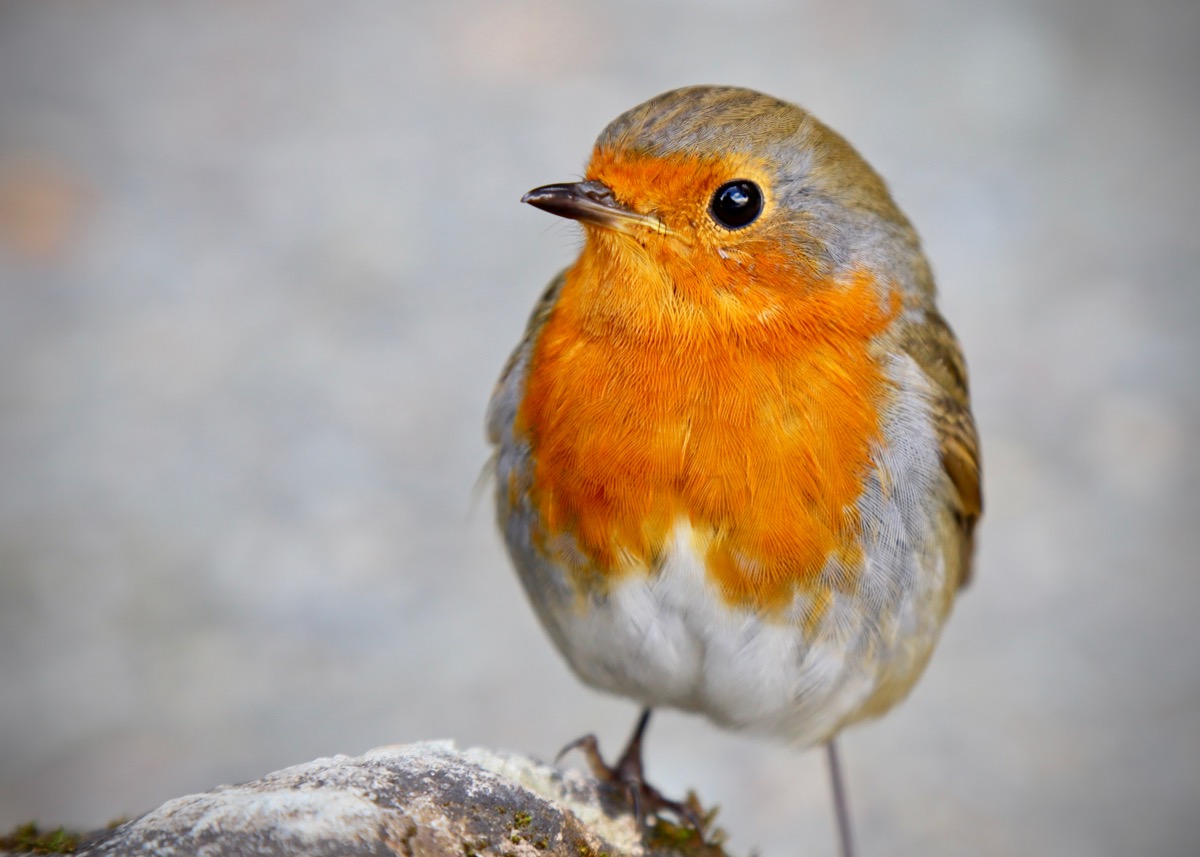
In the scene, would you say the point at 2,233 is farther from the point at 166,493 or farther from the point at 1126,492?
the point at 1126,492

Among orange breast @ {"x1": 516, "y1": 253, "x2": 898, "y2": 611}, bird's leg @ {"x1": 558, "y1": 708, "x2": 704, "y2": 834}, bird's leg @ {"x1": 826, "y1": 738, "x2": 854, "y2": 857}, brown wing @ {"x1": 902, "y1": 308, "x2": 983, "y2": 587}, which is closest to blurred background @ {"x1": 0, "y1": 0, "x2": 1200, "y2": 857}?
bird's leg @ {"x1": 826, "y1": 738, "x2": 854, "y2": 857}

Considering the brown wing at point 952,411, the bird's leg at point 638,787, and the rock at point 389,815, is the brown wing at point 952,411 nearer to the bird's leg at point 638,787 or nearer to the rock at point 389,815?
the bird's leg at point 638,787

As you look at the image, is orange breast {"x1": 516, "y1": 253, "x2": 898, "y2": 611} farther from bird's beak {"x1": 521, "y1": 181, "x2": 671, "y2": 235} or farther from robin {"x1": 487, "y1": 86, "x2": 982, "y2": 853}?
bird's beak {"x1": 521, "y1": 181, "x2": 671, "y2": 235}

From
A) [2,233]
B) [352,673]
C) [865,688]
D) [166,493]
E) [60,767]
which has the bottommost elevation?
[865,688]

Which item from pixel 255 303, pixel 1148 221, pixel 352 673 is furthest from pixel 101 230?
pixel 1148 221

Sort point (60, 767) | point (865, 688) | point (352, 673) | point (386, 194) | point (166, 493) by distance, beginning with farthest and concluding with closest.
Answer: point (386, 194)
point (166, 493)
point (352, 673)
point (60, 767)
point (865, 688)

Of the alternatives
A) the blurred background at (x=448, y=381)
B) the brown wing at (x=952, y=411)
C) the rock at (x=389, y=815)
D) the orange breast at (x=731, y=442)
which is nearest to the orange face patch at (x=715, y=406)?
the orange breast at (x=731, y=442)
